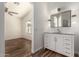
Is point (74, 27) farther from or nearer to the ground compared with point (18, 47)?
farther from the ground

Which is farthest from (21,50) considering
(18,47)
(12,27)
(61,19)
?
(61,19)

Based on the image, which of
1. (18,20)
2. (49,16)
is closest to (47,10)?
(49,16)

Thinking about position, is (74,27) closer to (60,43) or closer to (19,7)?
(60,43)

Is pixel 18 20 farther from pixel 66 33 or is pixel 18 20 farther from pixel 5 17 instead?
pixel 66 33

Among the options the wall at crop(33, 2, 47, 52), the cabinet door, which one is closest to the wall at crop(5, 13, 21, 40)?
the wall at crop(33, 2, 47, 52)

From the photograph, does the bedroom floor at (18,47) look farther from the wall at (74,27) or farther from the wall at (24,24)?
the wall at (74,27)

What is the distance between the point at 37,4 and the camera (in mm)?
1296

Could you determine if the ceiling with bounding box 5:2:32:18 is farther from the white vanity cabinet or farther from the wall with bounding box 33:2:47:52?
the white vanity cabinet

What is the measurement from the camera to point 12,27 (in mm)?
1268

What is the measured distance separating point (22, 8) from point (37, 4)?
0.27 m

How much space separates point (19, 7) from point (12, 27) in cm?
37

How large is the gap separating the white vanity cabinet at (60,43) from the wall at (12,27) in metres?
0.53

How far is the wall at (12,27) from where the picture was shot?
48.5 inches

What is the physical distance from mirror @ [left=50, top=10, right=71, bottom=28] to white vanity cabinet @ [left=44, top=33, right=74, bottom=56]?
0.65ft
